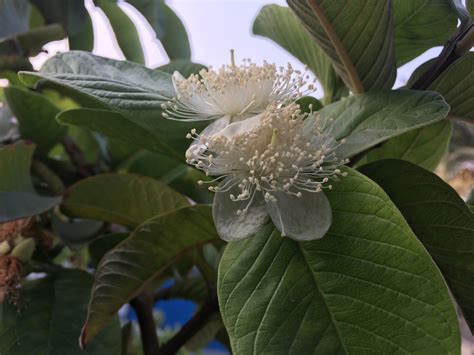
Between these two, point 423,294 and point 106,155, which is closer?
point 423,294

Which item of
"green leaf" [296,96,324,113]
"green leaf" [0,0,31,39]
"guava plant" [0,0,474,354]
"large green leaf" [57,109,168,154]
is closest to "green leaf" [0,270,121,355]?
"guava plant" [0,0,474,354]

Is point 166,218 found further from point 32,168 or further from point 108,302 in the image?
point 32,168

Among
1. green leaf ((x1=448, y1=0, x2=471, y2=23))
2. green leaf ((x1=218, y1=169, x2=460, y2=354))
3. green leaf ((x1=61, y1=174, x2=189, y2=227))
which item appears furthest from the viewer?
green leaf ((x1=61, y1=174, x2=189, y2=227))

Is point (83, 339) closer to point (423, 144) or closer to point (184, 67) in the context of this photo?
point (184, 67)

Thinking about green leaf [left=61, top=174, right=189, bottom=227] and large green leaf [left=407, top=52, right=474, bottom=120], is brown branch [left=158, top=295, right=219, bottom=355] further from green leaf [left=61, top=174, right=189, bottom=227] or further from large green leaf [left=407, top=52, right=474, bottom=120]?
large green leaf [left=407, top=52, right=474, bottom=120]

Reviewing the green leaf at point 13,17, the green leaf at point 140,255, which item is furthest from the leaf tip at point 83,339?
the green leaf at point 13,17

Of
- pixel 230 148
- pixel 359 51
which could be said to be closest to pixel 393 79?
pixel 359 51

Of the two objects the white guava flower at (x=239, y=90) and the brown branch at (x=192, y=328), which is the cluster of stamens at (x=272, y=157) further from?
the brown branch at (x=192, y=328)

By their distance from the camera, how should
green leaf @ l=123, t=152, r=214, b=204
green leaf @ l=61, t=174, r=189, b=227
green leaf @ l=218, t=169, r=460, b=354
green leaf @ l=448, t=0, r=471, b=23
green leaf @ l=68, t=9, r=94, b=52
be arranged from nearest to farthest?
green leaf @ l=218, t=169, r=460, b=354 < green leaf @ l=448, t=0, r=471, b=23 < green leaf @ l=61, t=174, r=189, b=227 < green leaf @ l=123, t=152, r=214, b=204 < green leaf @ l=68, t=9, r=94, b=52
